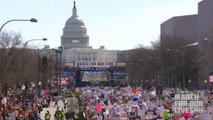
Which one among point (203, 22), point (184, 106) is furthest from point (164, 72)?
Result: point (184, 106)

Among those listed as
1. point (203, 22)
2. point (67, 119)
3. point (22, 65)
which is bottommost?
point (67, 119)

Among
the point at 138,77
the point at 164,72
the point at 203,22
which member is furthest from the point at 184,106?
the point at 138,77

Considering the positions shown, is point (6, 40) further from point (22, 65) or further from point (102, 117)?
point (102, 117)

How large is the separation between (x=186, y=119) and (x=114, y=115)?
16.4 feet

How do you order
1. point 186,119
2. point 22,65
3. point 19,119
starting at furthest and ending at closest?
point 22,65 → point 19,119 → point 186,119

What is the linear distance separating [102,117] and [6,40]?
41.6 metres

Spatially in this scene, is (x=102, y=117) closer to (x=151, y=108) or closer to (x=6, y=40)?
(x=151, y=108)

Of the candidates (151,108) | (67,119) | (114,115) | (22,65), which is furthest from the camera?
(22,65)

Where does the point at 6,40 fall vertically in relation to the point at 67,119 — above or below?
above

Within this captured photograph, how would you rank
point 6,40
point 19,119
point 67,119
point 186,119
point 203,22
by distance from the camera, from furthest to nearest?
point 203,22 → point 6,40 → point 67,119 → point 19,119 → point 186,119

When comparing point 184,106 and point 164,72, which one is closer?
point 184,106

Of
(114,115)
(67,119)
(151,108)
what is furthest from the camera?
(67,119)

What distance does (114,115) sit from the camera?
982 inches

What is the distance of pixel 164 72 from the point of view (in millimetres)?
97750
